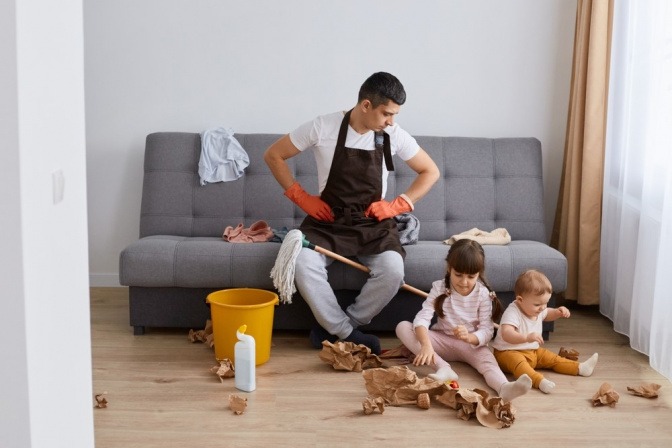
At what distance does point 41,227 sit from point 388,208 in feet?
7.00

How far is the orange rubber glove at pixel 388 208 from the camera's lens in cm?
359

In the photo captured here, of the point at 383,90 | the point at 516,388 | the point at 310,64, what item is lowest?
the point at 516,388

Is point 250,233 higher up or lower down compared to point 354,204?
lower down

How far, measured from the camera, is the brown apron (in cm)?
351

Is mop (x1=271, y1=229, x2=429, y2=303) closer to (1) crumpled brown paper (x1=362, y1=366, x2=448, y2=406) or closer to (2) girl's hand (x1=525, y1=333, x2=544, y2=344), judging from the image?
(2) girl's hand (x1=525, y1=333, x2=544, y2=344)

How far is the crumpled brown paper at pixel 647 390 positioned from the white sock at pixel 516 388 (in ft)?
1.54

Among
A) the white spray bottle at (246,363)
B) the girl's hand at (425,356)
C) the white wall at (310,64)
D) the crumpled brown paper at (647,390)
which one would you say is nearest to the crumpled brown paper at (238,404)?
the white spray bottle at (246,363)

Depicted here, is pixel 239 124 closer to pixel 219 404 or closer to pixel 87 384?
pixel 219 404

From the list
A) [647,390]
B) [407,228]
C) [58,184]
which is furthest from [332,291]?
[58,184]

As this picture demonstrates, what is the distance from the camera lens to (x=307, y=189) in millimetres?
4129

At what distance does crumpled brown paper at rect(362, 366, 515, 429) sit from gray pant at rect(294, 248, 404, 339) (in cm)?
52

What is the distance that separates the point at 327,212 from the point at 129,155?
141 cm

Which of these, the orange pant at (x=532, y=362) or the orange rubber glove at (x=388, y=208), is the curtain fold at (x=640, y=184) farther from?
the orange rubber glove at (x=388, y=208)

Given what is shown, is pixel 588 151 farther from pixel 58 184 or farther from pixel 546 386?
pixel 58 184
